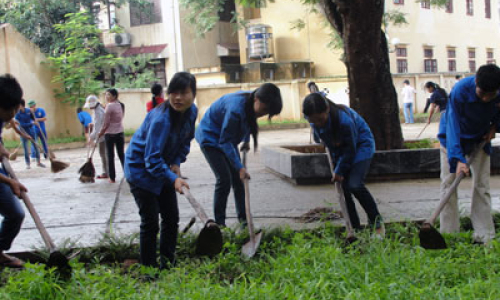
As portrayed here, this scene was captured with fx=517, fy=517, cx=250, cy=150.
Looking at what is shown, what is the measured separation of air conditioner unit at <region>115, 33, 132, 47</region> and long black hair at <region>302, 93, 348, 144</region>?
76.9 ft

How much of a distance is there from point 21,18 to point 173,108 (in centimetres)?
2196

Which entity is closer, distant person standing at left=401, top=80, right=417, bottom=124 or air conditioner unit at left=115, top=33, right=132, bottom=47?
distant person standing at left=401, top=80, right=417, bottom=124

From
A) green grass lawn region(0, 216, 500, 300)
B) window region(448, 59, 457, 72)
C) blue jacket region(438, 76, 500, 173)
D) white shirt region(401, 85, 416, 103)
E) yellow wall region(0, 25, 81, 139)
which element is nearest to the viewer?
green grass lawn region(0, 216, 500, 300)

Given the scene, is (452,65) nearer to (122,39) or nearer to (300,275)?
(122,39)

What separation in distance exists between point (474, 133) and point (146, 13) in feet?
77.8

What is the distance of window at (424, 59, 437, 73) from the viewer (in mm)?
28891

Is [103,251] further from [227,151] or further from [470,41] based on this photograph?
[470,41]

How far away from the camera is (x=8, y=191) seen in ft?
13.4

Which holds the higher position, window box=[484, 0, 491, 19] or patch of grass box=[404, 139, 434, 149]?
window box=[484, 0, 491, 19]

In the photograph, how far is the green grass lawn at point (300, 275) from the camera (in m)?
3.27

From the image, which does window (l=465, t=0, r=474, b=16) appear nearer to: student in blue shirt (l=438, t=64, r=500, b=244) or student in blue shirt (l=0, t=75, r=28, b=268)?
student in blue shirt (l=438, t=64, r=500, b=244)

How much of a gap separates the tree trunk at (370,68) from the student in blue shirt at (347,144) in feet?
11.2

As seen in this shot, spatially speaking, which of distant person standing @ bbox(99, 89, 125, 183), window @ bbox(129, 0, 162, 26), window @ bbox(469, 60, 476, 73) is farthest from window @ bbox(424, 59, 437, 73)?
distant person standing @ bbox(99, 89, 125, 183)

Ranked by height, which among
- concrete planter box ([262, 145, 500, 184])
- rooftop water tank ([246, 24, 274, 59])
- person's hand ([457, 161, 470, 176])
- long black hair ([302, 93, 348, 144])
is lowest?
concrete planter box ([262, 145, 500, 184])
